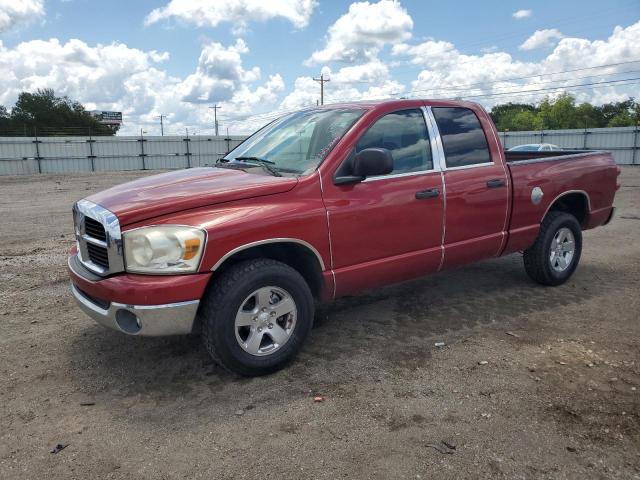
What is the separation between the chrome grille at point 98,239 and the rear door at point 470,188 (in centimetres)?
266

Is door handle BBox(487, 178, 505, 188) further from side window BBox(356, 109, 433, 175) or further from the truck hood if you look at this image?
the truck hood

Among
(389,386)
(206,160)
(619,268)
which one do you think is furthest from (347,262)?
(206,160)

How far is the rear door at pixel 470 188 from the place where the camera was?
4.60 meters

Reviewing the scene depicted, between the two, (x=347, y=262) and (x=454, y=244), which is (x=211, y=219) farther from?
(x=454, y=244)

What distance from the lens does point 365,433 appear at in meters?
3.01

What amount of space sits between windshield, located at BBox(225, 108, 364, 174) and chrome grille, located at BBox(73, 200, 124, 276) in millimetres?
1322

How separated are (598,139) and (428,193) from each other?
36261 mm

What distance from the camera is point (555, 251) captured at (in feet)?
18.7

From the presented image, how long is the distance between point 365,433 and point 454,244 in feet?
7.10

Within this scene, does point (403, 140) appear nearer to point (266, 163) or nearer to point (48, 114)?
point (266, 163)

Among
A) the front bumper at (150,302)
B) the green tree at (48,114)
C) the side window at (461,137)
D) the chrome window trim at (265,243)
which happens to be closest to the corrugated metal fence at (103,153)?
the side window at (461,137)

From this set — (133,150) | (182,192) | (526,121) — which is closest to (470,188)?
(182,192)

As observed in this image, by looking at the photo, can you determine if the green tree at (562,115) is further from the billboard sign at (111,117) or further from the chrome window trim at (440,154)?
the chrome window trim at (440,154)

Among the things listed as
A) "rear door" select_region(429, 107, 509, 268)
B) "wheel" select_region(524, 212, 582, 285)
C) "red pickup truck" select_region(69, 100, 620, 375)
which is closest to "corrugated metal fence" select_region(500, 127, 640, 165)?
"wheel" select_region(524, 212, 582, 285)
